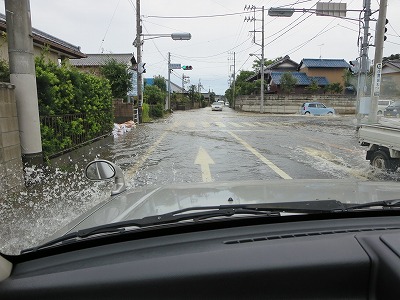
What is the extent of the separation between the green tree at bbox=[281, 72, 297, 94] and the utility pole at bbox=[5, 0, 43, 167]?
144 feet

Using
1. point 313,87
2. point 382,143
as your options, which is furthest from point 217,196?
point 313,87

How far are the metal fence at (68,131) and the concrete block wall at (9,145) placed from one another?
4.00 feet

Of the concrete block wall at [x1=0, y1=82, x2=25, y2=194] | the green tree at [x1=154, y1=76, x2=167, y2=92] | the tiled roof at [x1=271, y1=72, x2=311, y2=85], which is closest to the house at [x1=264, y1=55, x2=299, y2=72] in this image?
the tiled roof at [x1=271, y1=72, x2=311, y2=85]

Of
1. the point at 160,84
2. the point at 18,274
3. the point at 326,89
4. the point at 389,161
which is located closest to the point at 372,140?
the point at 389,161

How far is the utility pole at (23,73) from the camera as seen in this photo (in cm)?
650

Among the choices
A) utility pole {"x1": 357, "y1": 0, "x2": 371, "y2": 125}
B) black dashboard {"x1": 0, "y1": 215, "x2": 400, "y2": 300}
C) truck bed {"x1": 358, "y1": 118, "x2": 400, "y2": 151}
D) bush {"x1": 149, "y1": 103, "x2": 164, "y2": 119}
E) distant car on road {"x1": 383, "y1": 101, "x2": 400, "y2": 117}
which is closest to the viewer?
black dashboard {"x1": 0, "y1": 215, "x2": 400, "y2": 300}

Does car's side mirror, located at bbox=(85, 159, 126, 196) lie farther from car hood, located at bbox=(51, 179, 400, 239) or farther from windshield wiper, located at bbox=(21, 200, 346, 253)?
windshield wiper, located at bbox=(21, 200, 346, 253)

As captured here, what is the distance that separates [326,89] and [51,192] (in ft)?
156

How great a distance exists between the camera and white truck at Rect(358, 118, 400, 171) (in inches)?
283

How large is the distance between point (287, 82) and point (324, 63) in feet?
29.8

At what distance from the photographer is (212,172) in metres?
8.27

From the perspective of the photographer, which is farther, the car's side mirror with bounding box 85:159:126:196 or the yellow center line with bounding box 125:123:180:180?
the yellow center line with bounding box 125:123:180:180

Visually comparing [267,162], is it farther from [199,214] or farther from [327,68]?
[327,68]

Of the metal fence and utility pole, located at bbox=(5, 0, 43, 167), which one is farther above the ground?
utility pole, located at bbox=(5, 0, 43, 167)
